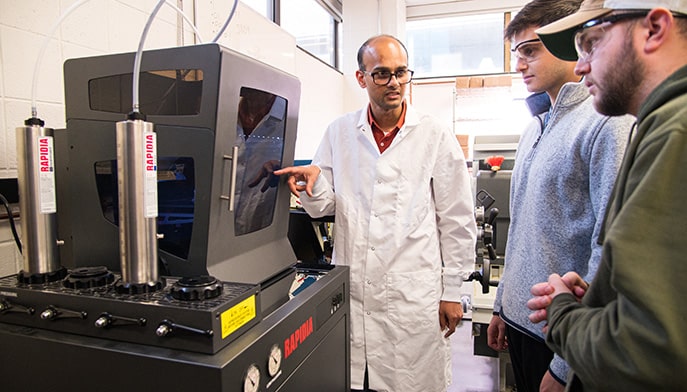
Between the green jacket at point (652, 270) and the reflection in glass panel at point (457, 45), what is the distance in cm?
492

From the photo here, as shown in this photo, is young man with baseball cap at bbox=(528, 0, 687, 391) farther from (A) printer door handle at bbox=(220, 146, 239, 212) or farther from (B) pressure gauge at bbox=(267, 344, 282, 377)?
(A) printer door handle at bbox=(220, 146, 239, 212)

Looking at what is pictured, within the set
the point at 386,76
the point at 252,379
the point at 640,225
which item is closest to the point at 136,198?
the point at 252,379

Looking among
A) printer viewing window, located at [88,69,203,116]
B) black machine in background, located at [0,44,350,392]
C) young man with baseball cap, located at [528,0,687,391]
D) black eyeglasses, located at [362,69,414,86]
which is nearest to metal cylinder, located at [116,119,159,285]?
black machine in background, located at [0,44,350,392]

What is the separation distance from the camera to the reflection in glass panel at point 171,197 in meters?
0.79

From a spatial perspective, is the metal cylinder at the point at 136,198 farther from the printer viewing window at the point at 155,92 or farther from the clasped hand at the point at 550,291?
the clasped hand at the point at 550,291

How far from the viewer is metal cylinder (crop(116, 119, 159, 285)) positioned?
655 millimetres

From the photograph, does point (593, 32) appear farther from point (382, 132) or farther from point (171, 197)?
point (382, 132)

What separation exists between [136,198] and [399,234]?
987 millimetres

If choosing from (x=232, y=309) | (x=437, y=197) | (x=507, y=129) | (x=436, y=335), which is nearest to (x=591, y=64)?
(x=232, y=309)

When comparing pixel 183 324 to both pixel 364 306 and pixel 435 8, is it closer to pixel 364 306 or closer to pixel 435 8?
pixel 364 306

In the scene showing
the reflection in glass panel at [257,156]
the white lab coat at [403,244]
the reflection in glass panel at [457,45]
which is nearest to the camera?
the reflection in glass panel at [257,156]

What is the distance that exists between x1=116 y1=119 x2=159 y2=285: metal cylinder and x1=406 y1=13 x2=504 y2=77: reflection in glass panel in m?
4.97

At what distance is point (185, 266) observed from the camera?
0.79m

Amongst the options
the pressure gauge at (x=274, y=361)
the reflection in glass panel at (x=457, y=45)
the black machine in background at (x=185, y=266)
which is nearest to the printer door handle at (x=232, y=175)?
the black machine in background at (x=185, y=266)
